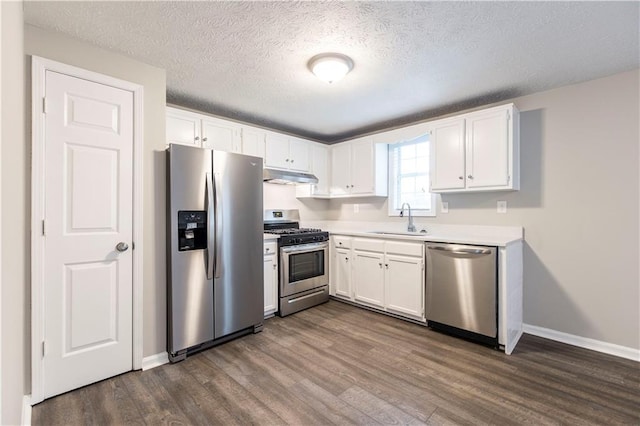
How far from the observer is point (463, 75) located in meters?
2.52

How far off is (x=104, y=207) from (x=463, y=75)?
3.08 meters

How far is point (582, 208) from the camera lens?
8.62ft

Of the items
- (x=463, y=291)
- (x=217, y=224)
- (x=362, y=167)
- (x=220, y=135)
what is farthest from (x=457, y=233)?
(x=220, y=135)

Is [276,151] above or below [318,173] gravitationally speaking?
above

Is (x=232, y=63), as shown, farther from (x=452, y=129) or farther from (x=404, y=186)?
(x=404, y=186)

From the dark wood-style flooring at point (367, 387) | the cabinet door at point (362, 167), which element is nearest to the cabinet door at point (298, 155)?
the cabinet door at point (362, 167)

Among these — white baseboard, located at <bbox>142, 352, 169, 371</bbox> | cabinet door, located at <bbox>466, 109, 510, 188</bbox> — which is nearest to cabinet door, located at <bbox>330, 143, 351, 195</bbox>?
cabinet door, located at <bbox>466, 109, 510, 188</bbox>

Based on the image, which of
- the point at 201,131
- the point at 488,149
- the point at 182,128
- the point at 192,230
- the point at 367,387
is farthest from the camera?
the point at 201,131

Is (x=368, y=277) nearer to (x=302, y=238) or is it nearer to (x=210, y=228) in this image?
(x=302, y=238)

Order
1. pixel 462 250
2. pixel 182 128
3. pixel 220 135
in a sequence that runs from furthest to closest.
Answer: pixel 220 135 → pixel 182 128 → pixel 462 250

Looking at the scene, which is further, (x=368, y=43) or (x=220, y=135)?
(x=220, y=135)

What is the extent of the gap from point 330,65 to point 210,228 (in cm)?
167

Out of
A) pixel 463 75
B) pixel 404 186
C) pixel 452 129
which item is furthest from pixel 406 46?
pixel 404 186

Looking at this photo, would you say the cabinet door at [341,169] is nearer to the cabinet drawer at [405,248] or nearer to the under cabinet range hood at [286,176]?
the under cabinet range hood at [286,176]
